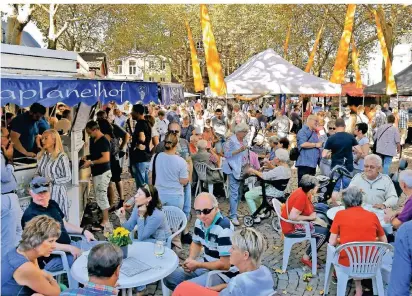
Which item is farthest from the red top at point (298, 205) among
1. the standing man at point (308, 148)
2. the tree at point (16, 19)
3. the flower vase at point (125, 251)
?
the tree at point (16, 19)

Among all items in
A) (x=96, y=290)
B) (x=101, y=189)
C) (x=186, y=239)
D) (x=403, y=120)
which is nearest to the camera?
(x=96, y=290)

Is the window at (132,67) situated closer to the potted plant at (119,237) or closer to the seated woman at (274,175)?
the seated woman at (274,175)

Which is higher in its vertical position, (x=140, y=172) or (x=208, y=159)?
(x=208, y=159)

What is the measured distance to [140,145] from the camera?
7594mm

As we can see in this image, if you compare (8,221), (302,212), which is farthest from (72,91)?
(302,212)

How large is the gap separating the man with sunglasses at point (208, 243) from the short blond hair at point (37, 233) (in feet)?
3.88

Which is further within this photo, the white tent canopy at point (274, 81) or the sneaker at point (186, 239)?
the white tent canopy at point (274, 81)

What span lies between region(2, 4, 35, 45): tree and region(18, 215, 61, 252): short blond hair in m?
10.5

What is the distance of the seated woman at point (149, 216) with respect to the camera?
14.2 feet

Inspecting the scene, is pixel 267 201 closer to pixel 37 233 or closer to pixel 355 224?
pixel 355 224

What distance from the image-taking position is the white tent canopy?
970 cm

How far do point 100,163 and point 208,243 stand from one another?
3247mm

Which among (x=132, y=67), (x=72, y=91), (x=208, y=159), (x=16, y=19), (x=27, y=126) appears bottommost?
(x=208, y=159)

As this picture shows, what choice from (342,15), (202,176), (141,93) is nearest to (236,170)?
(202,176)
